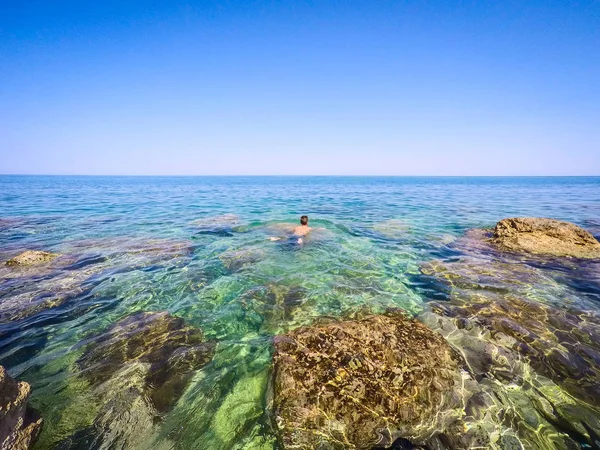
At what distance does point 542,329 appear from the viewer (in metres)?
4.69

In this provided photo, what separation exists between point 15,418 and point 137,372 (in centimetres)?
125

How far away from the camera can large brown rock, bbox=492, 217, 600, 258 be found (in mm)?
8547

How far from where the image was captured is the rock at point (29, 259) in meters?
7.67

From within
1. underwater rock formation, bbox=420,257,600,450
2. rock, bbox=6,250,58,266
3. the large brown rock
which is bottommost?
underwater rock formation, bbox=420,257,600,450

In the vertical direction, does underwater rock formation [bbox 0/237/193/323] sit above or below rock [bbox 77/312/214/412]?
above

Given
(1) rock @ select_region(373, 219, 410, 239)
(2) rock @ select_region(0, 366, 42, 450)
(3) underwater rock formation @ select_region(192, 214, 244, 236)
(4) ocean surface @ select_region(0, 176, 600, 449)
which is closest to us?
(2) rock @ select_region(0, 366, 42, 450)

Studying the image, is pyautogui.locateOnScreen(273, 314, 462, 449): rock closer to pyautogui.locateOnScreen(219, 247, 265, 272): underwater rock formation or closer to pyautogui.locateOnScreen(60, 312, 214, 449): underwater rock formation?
pyautogui.locateOnScreen(60, 312, 214, 449): underwater rock formation

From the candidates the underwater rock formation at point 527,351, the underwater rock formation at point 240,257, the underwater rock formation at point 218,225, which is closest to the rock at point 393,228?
the underwater rock formation at point 527,351

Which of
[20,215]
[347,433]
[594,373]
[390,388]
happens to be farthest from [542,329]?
[20,215]

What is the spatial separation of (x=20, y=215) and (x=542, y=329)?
86.7 feet

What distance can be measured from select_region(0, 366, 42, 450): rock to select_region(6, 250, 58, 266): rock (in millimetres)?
6938

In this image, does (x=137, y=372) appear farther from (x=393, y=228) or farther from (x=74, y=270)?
(x=393, y=228)

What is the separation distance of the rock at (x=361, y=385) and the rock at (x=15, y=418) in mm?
2547

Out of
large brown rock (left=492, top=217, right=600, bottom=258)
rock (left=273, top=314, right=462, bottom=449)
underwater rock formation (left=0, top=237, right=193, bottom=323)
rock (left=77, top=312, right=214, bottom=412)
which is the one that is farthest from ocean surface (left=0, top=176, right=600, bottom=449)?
large brown rock (left=492, top=217, right=600, bottom=258)
